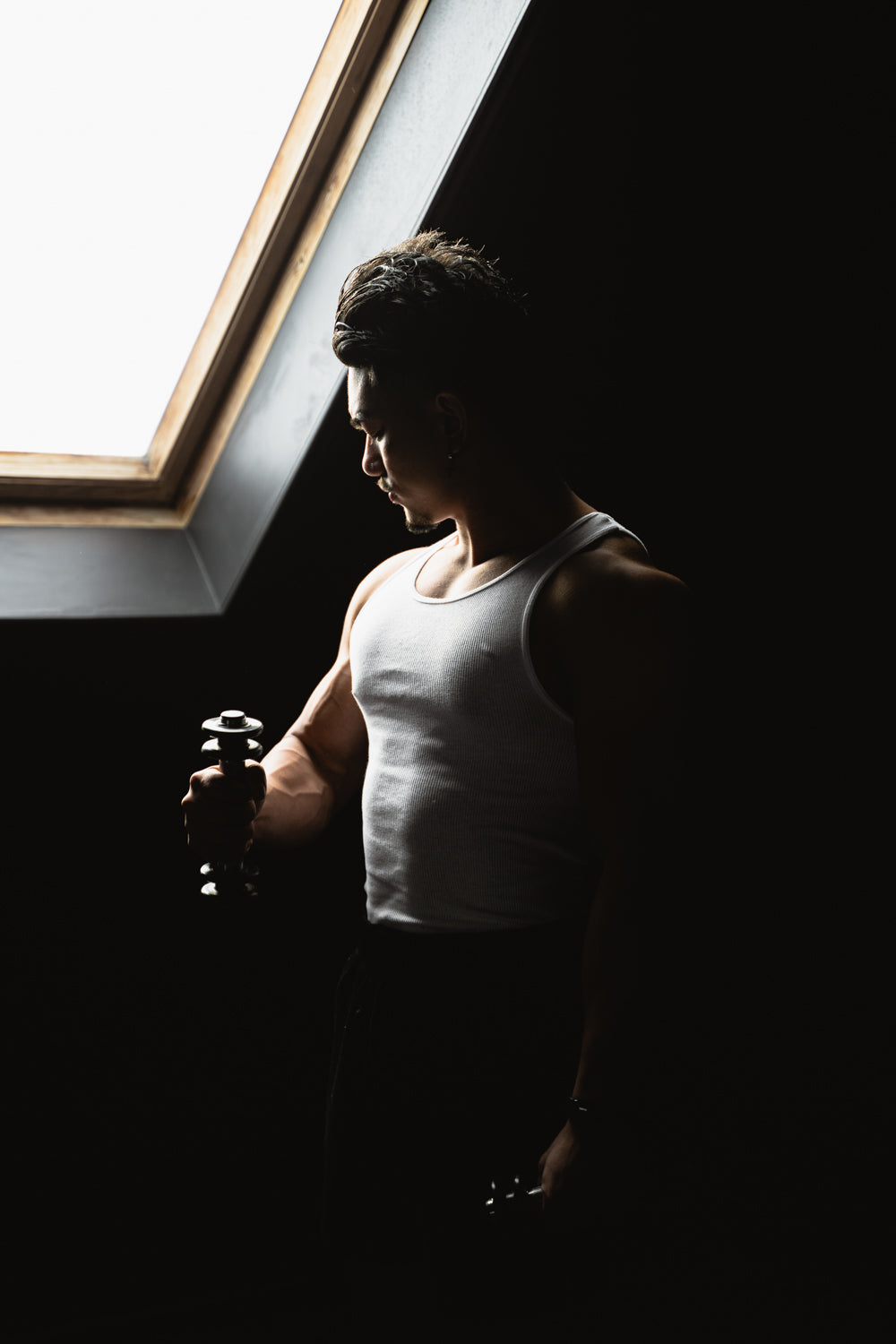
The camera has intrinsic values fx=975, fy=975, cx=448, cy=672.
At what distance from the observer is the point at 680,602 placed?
88 centimetres

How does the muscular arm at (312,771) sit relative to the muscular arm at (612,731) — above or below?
below

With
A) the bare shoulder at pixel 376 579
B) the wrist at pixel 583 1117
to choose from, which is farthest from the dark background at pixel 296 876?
the wrist at pixel 583 1117

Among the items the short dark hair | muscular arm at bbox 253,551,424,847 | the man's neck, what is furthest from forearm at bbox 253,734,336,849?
the short dark hair

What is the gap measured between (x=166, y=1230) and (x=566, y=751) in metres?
1.11

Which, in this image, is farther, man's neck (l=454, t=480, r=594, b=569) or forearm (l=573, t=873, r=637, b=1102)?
man's neck (l=454, t=480, r=594, b=569)

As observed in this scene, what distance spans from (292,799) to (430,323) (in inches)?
22.8

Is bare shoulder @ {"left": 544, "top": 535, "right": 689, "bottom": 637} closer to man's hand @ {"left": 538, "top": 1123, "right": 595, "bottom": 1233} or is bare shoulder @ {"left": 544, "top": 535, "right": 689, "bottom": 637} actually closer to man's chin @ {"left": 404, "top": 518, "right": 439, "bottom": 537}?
man's chin @ {"left": 404, "top": 518, "right": 439, "bottom": 537}

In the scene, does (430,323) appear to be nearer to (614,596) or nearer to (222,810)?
(614,596)

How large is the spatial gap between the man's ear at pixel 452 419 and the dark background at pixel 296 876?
0.27m

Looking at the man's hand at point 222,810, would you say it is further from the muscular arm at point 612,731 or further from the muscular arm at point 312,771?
the muscular arm at point 612,731

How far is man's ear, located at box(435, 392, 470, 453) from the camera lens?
0.97m

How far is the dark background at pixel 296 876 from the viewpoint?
1.32 m

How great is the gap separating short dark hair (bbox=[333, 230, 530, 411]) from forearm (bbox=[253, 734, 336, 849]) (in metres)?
0.49

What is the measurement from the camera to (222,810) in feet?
3.46
